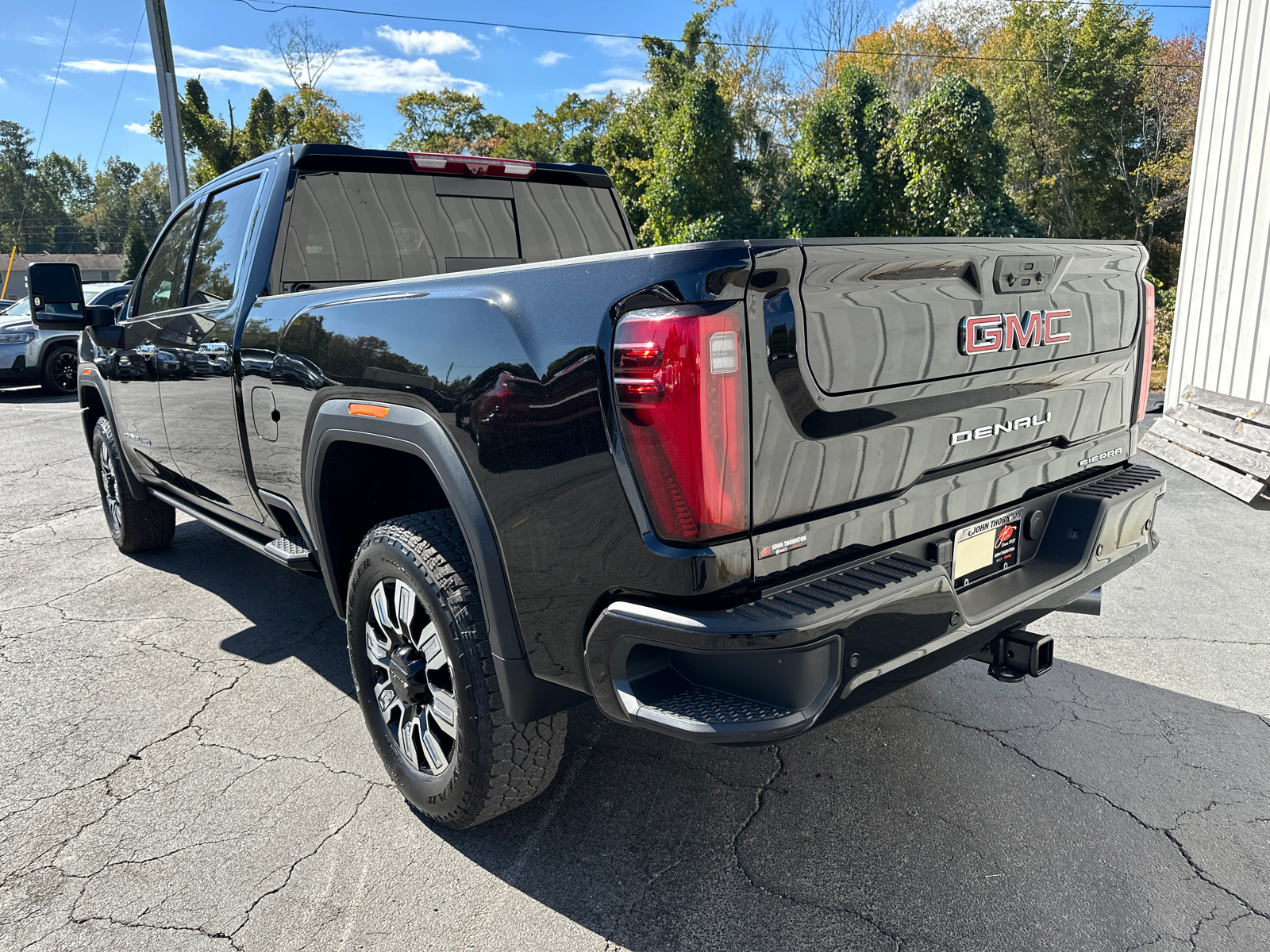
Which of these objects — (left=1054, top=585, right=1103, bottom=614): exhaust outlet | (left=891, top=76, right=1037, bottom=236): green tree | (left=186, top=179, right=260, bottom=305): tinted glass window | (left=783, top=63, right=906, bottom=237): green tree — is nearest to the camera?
(left=1054, top=585, right=1103, bottom=614): exhaust outlet

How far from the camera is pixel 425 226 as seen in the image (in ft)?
12.6

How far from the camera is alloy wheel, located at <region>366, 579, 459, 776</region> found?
2.47 meters

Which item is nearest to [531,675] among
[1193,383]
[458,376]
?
[458,376]

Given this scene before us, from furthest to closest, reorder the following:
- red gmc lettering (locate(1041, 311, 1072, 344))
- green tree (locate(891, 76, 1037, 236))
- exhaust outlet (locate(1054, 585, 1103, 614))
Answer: green tree (locate(891, 76, 1037, 236)) → exhaust outlet (locate(1054, 585, 1103, 614)) → red gmc lettering (locate(1041, 311, 1072, 344))

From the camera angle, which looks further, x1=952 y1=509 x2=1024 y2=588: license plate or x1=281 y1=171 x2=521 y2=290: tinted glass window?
x1=281 y1=171 x2=521 y2=290: tinted glass window

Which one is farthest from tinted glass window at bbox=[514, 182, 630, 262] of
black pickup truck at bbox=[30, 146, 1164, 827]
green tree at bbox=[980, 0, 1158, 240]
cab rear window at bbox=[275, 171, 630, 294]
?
green tree at bbox=[980, 0, 1158, 240]

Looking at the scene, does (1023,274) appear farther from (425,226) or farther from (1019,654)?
(425,226)

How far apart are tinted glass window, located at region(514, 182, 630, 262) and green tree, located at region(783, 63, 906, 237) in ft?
54.6

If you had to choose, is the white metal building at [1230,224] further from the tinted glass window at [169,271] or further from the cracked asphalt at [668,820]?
the tinted glass window at [169,271]

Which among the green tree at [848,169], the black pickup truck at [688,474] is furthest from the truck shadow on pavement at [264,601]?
the green tree at [848,169]

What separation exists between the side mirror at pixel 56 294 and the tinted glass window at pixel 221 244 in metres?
0.96

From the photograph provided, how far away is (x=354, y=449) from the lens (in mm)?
2811

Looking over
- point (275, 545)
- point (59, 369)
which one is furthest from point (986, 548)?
point (59, 369)

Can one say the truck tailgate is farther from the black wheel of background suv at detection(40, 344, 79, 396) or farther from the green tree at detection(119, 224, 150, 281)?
the green tree at detection(119, 224, 150, 281)
